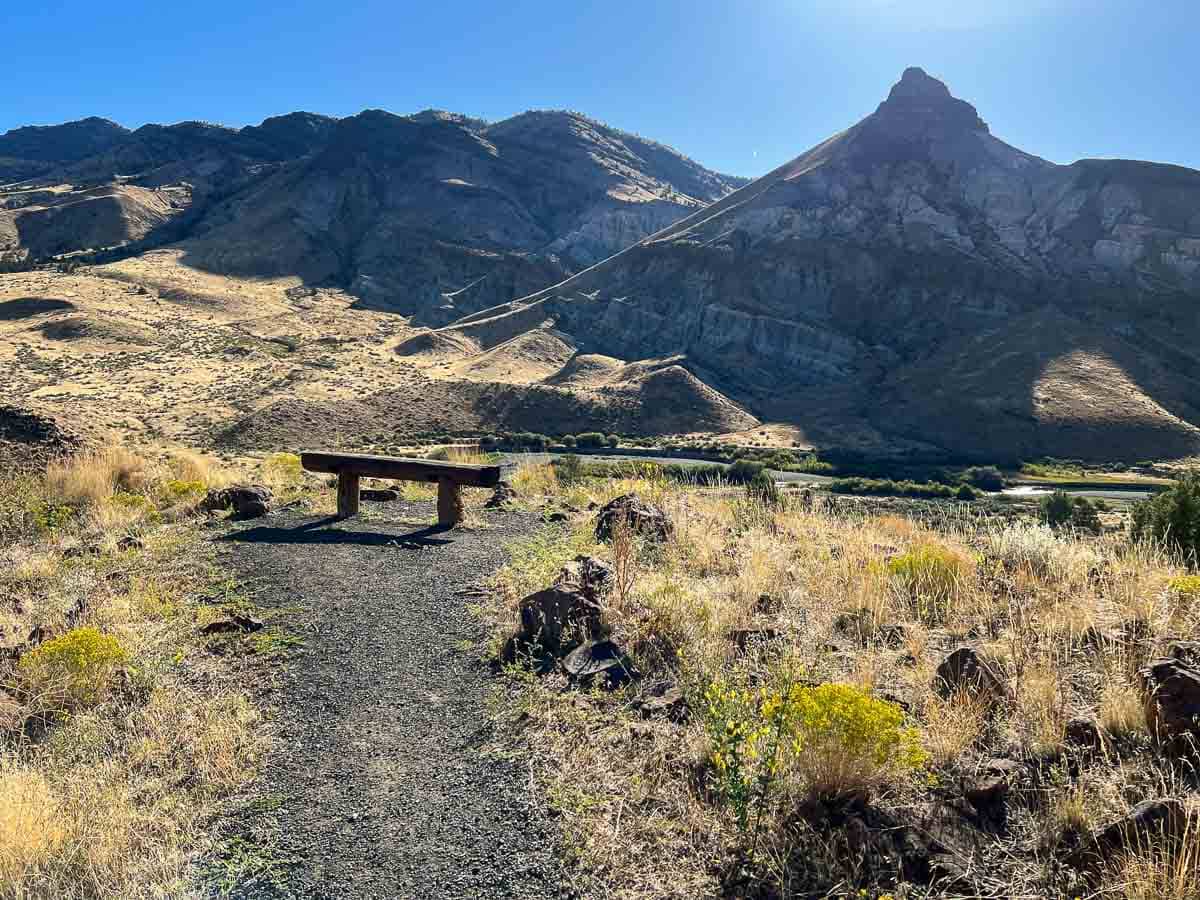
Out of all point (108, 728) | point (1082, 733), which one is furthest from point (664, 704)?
point (108, 728)

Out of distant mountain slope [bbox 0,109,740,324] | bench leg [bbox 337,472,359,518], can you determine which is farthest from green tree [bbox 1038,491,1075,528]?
distant mountain slope [bbox 0,109,740,324]

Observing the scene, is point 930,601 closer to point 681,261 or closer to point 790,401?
point 790,401

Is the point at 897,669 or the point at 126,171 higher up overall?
the point at 126,171

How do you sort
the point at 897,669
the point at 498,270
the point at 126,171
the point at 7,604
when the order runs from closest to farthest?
the point at 897,669 < the point at 7,604 < the point at 498,270 < the point at 126,171

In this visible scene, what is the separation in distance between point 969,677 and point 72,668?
5.39 m

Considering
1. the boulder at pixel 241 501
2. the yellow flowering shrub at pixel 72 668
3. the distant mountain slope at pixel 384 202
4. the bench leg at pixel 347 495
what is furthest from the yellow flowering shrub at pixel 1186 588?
the distant mountain slope at pixel 384 202

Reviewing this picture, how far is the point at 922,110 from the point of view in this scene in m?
99.4

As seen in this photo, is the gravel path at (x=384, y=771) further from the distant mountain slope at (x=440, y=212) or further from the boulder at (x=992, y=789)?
the distant mountain slope at (x=440, y=212)

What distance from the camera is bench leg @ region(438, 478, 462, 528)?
9.52 meters

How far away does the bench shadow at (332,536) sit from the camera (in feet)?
28.0

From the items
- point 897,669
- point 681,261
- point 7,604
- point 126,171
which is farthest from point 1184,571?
point 126,171

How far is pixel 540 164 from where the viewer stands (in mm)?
133625

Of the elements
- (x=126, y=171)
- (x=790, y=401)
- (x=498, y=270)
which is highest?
(x=126, y=171)

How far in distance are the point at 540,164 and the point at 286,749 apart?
141 meters
